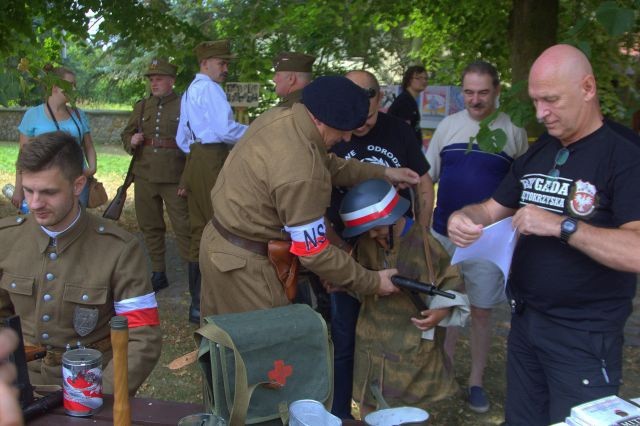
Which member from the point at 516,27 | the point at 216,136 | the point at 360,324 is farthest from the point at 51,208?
the point at 516,27

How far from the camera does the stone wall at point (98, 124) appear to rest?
19.4 meters

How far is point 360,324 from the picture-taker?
3094mm

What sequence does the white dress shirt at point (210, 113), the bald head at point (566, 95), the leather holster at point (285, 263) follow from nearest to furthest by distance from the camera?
the bald head at point (566, 95)
the leather holster at point (285, 263)
the white dress shirt at point (210, 113)

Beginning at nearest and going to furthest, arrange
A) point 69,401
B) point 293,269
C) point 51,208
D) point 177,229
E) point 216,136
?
1. point 69,401
2. point 51,208
3. point 293,269
4. point 216,136
5. point 177,229

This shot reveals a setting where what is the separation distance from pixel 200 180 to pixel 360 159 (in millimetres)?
2279

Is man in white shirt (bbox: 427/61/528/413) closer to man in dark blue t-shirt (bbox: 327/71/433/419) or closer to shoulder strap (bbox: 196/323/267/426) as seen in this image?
man in dark blue t-shirt (bbox: 327/71/433/419)

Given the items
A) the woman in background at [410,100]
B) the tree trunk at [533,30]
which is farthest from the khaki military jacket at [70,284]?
the woman in background at [410,100]

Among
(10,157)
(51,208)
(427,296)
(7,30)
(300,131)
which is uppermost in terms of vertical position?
(7,30)

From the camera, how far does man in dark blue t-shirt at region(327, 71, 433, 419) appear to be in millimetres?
3340

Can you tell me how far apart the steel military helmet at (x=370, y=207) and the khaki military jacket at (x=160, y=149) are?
348 cm

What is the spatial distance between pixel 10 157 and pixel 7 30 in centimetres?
A: 1032

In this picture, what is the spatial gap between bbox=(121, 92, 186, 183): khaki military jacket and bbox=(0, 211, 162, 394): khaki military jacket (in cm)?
362

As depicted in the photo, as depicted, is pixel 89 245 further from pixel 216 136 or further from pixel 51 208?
pixel 216 136

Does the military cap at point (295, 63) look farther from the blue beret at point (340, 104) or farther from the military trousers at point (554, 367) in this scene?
the military trousers at point (554, 367)
